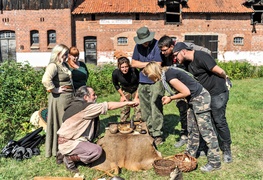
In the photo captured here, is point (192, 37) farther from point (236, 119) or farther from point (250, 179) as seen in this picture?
point (250, 179)

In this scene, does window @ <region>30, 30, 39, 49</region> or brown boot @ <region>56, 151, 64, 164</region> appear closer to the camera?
brown boot @ <region>56, 151, 64, 164</region>

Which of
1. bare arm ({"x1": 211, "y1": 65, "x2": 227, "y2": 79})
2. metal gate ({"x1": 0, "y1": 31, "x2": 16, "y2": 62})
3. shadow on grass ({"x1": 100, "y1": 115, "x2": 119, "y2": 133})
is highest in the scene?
metal gate ({"x1": 0, "y1": 31, "x2": 16, "y2": 62})

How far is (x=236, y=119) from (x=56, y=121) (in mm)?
4787

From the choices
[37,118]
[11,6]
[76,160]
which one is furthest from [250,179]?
[11,6]

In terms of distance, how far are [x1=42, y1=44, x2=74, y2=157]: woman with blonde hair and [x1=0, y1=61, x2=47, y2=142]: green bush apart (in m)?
1.47

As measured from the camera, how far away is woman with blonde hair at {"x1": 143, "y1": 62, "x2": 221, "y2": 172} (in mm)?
4395

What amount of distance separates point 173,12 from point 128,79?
1854cm

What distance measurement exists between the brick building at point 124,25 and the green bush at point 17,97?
14444 millimetres

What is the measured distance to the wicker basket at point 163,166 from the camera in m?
4.53

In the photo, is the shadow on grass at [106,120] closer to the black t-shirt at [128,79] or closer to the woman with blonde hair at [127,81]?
the woman with blonde hair at [127,81]

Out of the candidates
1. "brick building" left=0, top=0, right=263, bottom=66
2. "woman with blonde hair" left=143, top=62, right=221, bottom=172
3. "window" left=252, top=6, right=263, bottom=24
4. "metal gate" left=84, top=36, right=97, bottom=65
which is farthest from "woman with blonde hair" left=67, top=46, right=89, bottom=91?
"window" left=252, top=6, right=263, bottom=24

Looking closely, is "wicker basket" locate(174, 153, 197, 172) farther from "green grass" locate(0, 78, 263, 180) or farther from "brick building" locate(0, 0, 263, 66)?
"brick building" locate(0, 0, 263, 66)

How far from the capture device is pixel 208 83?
4.66 meters

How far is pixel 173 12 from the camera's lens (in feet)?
76.4
